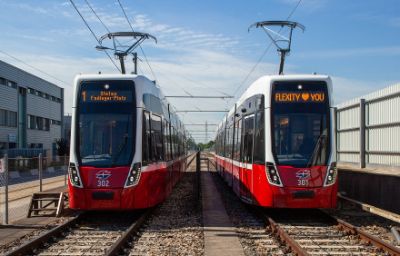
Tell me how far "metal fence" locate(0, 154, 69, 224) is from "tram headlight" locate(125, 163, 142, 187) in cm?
266

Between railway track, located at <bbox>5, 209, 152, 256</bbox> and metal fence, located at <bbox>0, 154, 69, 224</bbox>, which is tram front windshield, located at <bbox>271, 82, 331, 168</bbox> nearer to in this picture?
railway track, located at <bbox>5, 209, 152, 256</bbox>

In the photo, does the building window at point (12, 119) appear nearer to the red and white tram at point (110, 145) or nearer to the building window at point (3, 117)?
the building window at point (3, 117)

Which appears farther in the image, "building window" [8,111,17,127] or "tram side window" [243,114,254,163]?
"building window" [8,111,17,127]

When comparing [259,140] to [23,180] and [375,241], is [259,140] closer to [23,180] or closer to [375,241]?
[375,241]

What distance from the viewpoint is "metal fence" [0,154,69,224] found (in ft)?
43.8

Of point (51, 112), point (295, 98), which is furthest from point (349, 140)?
point (51, 112)

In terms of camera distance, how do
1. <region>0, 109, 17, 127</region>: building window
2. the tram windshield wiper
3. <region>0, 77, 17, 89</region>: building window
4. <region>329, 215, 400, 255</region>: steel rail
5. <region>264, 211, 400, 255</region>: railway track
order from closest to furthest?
<region>329, 215, 400, 255</region>: steel rail, <region>264, 211, 400, 255</region>: railway track, the tram windshield wiper, <region>0, 109, 17, 127</region>: building window, <region>0, 77, 17, 89</region>: building window

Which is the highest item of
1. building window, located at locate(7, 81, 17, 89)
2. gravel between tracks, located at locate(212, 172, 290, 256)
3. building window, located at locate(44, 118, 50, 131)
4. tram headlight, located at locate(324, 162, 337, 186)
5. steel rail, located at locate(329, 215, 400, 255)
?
building window, located at locate(7, 81, 17, 89)

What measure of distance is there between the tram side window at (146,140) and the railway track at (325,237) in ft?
10.3

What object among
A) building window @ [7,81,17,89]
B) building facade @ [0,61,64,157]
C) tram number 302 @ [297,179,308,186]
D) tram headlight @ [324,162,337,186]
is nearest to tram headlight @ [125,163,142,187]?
tram number 302 @ [297,179,308,186]

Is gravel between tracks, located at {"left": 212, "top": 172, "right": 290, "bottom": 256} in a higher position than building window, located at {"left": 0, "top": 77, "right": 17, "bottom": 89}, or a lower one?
lower

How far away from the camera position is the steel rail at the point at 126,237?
912cm

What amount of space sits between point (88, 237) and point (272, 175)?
4314 mm

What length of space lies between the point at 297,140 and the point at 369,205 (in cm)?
418
